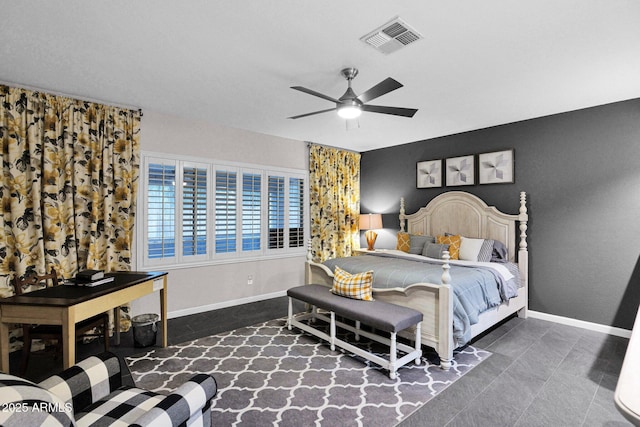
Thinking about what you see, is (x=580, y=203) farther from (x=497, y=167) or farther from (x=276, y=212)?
(x=276, y=212)

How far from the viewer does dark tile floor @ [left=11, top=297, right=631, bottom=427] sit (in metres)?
2.17

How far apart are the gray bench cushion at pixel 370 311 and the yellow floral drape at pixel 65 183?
2.34 meters

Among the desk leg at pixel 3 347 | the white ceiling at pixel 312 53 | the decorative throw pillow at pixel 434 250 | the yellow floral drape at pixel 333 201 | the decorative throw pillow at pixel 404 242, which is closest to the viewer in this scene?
the white ceiling at pixel 312 53

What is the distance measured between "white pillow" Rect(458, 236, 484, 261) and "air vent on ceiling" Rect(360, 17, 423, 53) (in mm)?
2862

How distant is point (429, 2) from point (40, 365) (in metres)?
4.28

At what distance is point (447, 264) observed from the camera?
2.84 m

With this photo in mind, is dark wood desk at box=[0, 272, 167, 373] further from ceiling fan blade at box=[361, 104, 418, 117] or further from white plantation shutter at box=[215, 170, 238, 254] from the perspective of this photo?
ceiling fan blade at box=[361, 104, 418, 117]

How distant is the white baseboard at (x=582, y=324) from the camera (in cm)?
351

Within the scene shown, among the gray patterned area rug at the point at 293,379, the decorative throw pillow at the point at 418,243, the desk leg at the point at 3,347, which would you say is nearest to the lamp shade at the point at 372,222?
the decorative throw pillow at the point at 418,243

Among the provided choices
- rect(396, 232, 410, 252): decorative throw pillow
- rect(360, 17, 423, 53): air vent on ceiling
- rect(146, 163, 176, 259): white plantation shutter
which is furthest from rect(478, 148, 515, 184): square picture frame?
rect(146, 163, 176, 259): white plantation shutter

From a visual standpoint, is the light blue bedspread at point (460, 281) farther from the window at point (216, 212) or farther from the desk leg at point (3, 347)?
the desk leg at point (3, 347)

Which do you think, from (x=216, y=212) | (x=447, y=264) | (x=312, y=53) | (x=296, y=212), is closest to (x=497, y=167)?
(x=447, y=264)

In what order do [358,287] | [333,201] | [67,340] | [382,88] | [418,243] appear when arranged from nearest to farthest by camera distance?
[67,340]
[382,88]
[358,287]
[418,243]
[333,201]

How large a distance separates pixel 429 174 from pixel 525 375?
10.7 ft
